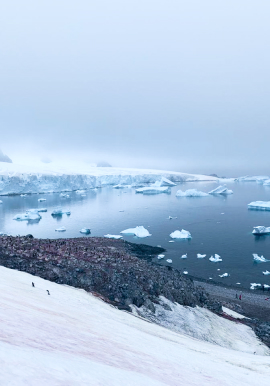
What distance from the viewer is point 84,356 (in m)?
4.63

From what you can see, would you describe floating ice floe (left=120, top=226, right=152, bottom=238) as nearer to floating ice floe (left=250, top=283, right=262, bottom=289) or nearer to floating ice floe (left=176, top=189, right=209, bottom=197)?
floating ice floe (left=250, top=283, right=262, bottom=289)

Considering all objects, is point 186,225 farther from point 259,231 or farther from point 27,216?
point 27,216

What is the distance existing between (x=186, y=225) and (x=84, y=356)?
46.6 meters

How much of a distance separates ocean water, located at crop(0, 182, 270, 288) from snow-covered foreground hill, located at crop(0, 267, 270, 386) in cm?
2298

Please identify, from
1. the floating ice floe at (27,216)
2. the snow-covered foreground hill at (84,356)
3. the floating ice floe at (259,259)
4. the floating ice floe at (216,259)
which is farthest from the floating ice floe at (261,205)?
the snow-covered foreground hill at (84,356)

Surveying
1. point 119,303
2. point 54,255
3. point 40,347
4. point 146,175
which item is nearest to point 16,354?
point 40,347

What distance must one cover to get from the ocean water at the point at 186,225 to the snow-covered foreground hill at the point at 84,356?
905 inches

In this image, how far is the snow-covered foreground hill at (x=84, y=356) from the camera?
355 centimetres

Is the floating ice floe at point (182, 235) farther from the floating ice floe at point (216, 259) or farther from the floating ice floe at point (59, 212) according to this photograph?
the floating ice floe at point (59, 212)

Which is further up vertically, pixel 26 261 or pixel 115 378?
pixel 115 378

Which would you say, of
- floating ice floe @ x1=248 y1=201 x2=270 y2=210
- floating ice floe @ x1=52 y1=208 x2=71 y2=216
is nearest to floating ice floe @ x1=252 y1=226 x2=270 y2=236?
floating ice floe @ x1=248 y1=201 x2=270 y2=210

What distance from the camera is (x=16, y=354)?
12.3ft

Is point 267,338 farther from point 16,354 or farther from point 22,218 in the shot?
point 22,218

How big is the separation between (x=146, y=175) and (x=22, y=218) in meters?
73.3
